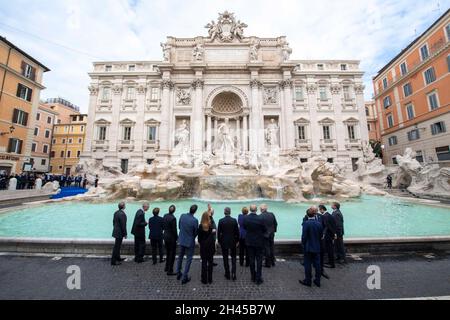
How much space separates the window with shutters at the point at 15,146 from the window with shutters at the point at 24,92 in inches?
175

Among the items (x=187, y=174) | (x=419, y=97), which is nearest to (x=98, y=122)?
(x=187, y=174)

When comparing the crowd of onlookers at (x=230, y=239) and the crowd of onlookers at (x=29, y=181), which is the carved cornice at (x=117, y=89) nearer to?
the crowd of onlookers at (x=29, y=181)

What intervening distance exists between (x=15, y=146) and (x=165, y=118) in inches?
557

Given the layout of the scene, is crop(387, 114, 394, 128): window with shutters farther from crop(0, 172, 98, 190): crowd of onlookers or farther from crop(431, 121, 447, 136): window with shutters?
crop(0, 172, 98, 190): crowd of onlookers

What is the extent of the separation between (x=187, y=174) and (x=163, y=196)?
2230 mm

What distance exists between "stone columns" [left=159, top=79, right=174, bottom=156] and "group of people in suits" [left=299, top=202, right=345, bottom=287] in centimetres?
2061

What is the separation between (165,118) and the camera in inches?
916

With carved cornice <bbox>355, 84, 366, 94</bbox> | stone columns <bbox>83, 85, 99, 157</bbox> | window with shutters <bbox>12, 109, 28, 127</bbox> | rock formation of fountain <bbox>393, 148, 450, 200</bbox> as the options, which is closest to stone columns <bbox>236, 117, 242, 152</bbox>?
rock formation of fountain <bbox>393, 148, 450, 200</bbox>

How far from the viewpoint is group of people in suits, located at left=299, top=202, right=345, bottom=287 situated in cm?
311

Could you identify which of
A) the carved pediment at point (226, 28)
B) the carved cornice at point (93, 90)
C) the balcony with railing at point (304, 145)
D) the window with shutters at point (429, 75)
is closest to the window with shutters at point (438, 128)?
the window with shutters at point (429, 75)

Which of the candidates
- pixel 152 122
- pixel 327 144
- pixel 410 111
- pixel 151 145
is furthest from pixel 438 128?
pixel 152 122

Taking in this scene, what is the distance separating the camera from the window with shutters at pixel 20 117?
61.5 feet

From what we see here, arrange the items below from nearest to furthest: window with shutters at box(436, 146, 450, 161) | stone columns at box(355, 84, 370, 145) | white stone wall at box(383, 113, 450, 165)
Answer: window with shutters at box(436, 146, 450, 161) < white stone wall at box(383, 113, 450, 165) < stone columns at box(355, 84, 370, 145)
